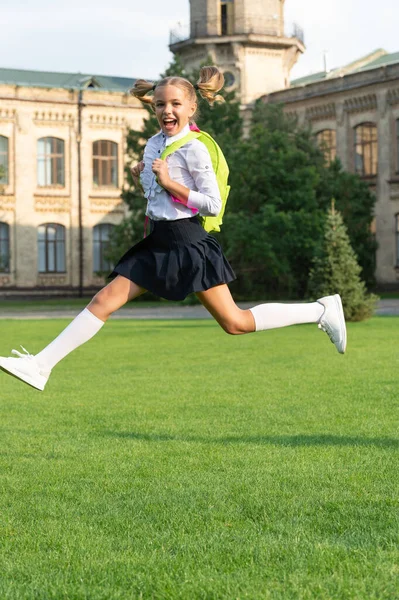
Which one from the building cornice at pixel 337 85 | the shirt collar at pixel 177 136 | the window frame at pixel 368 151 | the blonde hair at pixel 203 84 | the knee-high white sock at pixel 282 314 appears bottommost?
the knee-high white sock at pixel 282 314

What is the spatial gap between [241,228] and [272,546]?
125 ft

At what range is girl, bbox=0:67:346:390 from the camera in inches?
250

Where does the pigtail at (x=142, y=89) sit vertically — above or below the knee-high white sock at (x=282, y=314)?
above

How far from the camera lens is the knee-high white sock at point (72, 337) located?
6500 mm

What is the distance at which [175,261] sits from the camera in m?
6.35

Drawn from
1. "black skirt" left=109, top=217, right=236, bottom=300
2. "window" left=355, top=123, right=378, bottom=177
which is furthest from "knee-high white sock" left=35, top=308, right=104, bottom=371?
"window" left=355, top=123, right=378, bottom=177

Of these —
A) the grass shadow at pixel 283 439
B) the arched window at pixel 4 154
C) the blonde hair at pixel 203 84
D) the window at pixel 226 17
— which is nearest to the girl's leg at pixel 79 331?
the blonde hair at pixel 203 84

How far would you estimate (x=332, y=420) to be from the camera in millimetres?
9352

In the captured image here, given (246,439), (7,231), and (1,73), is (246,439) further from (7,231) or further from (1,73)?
(1,73)

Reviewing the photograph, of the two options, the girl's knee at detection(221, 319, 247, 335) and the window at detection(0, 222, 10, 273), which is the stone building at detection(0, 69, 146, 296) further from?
the girl's knee at detection(221, 319, 247, 335)

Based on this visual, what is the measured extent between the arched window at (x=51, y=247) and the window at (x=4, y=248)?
174cm

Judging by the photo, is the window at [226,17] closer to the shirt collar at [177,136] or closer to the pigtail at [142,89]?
the pigtail at [142,89]

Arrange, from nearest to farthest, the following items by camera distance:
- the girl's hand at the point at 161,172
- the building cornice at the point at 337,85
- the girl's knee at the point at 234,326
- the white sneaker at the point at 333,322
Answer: the girl's hand at the point at 161,172, the girl's knee at the point at 234,326, the white sneaker at the point at 333,322, the building cornice at the point at 337,85

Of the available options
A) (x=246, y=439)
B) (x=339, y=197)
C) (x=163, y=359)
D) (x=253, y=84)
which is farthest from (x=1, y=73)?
(x=246, y=439)
